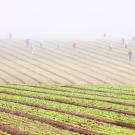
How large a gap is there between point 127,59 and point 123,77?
39.6 ft

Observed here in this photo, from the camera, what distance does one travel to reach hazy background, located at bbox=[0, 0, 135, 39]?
436 ft

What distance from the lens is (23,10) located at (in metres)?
167

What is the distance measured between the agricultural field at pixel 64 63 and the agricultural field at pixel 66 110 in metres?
6.80

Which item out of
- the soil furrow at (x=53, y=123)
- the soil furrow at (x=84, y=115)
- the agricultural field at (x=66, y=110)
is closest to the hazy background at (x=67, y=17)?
the agricultural field at (x=66, y=110)

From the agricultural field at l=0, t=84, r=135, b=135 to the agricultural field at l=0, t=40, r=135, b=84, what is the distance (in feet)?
22.3

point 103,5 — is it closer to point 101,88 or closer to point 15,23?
point 15,23

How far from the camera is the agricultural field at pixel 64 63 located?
163 feet

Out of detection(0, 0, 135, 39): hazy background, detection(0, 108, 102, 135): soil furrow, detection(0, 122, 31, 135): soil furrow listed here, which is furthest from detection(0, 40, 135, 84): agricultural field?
detection(0, 0, 135, 39): hazy background

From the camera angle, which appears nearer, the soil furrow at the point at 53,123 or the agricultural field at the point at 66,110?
the soil furrow at the point at 53,123

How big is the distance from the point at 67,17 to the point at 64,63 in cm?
10939

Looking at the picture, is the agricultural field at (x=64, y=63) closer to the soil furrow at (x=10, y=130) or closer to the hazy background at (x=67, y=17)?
the soil furrow at (x=10, y=130)

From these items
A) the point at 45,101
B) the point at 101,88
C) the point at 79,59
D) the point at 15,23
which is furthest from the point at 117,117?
the point at 15,23

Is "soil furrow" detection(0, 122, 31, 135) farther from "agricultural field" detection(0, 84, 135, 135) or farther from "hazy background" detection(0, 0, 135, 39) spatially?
"hazy background" detection(0, 0, 135, 39)

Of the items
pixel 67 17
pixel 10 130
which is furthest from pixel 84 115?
pixel 67 17
